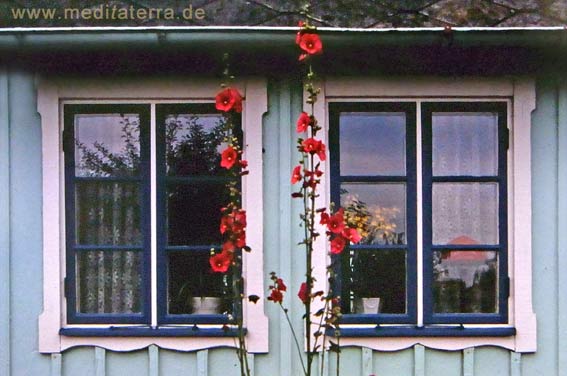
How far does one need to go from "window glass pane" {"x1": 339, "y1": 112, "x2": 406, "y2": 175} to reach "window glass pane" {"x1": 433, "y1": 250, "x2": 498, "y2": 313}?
0.71 meters

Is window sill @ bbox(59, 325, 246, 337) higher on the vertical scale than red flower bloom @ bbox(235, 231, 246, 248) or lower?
lower

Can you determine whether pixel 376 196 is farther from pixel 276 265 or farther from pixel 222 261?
pixel 222 261

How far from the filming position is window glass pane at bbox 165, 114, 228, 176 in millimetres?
5887

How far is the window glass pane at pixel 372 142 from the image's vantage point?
589 cm

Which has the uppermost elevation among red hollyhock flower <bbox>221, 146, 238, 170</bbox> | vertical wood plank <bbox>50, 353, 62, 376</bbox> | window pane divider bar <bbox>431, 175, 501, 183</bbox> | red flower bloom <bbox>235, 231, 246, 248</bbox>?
red hollyhock flower <bbox>221, 146, 238, 170</bbox>

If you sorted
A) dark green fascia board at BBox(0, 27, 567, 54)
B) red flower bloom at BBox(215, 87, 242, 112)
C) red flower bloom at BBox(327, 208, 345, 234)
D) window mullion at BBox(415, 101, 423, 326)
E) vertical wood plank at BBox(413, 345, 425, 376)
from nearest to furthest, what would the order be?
1. red flower bloom at BBox(327, 208, 345, 234)
2. red flower bloom at BBox(215, 87, 242, 112)
3. dark green fascia board at BBox(0, 27, 567, 54)
4. vertical wood plank at BBox(413, 345, 425, 376)
5. window mullion at BBox(415, 101, 423, 326)

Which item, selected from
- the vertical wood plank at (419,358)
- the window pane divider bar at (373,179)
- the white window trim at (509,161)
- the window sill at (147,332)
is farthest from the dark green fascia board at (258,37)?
the vertical wood plank at (419,358)

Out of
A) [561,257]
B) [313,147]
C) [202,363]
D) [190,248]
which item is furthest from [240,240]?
[561,257]

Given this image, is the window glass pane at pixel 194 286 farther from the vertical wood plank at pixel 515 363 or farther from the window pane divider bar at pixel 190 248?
the vertical wood plank at pixel 515 363

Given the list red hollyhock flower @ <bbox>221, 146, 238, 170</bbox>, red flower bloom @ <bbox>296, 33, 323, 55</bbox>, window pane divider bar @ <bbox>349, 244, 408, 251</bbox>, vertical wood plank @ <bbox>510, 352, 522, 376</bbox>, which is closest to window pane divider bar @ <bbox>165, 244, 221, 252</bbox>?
window pane divider bar @ <bbox>349, 244, 408, 251</bbox>

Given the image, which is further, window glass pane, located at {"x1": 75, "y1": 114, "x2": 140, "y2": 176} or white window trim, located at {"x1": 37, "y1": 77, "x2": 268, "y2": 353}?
window glass pane, located at {"x1": 75, "y1": 114, "x2": 140, "y2": 176}

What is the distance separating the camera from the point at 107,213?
19.4ft

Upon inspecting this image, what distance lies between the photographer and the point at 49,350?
5.75 metres

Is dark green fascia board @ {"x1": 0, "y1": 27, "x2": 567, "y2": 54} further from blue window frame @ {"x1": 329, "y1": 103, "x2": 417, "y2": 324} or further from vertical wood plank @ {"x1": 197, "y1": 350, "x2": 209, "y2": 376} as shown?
vertical wood plank @ {"x1": 197, "y1": 350, "x2": 209, "y2": 376}
